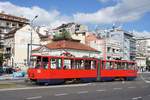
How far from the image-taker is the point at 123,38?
11125cm

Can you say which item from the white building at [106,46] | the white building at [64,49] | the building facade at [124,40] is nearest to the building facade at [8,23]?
the white building at [64,49]

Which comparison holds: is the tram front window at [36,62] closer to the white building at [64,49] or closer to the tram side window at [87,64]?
the tram side window at [87,64]

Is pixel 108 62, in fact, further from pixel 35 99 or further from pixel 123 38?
pixel 123 38

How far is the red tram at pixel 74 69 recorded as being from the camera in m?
30.6

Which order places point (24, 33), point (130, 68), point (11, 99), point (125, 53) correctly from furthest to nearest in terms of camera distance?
point (125, 53)
point (24, 33)
point (130, 68)
point (11, 99)

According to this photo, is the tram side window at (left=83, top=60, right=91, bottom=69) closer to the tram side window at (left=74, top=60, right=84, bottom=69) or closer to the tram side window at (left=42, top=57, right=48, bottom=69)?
the tram side window at (left=74, top=60, right=84, bottom=69)

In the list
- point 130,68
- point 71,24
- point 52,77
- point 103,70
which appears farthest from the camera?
point 71,24

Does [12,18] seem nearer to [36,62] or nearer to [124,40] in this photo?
[124,40]

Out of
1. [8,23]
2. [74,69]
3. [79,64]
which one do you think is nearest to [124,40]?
[8,23]

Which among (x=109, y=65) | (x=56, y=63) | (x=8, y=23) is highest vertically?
A: (x=8, y=23)

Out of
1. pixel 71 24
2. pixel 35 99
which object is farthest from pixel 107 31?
pixel 35 99

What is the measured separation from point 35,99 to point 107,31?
97223 mm

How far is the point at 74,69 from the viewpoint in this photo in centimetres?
3391

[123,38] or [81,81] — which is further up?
[123,38]
